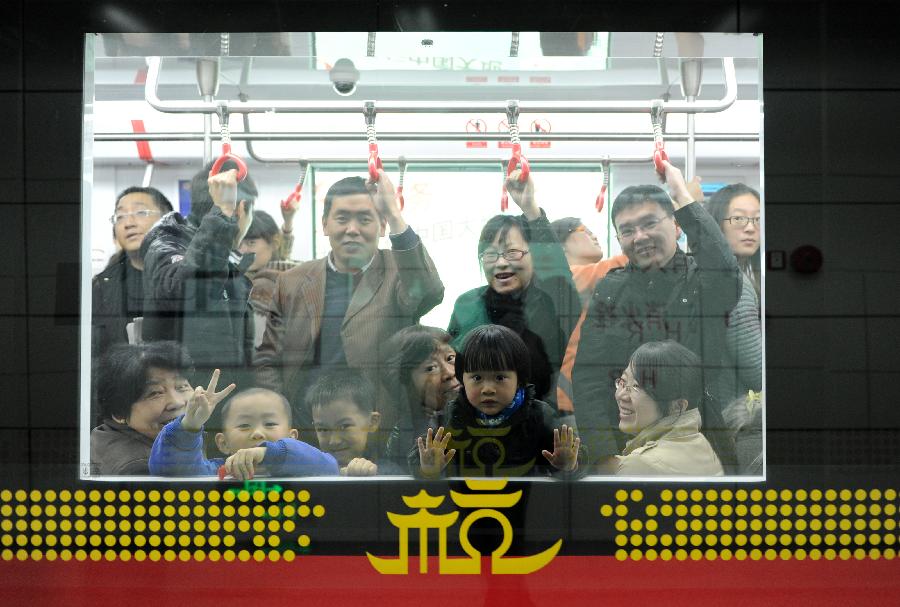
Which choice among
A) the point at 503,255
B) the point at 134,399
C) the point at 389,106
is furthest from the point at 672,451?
the point at 134,399

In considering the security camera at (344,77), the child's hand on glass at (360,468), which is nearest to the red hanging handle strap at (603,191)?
the security camera at (344,77)

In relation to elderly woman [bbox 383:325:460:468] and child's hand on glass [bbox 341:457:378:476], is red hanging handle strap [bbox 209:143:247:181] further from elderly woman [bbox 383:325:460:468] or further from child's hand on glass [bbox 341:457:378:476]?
child's hand on glass [bbox 341:457:378:476]

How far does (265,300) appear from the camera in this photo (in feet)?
9.36

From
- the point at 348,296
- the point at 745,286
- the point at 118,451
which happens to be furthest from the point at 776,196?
the point at 118,451

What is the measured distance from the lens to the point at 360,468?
2816 millimetres

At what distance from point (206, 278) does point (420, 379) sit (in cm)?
59

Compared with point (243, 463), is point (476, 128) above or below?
above

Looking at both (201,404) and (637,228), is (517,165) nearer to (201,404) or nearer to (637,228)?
(637,228)

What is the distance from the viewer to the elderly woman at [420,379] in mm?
2830

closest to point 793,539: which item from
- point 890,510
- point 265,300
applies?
point 890,510

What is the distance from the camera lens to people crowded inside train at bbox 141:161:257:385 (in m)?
2.84

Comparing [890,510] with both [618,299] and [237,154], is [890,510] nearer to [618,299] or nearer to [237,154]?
[618,299]

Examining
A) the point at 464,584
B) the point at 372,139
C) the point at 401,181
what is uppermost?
the point at 372,139

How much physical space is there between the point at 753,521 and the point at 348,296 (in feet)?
3.72
